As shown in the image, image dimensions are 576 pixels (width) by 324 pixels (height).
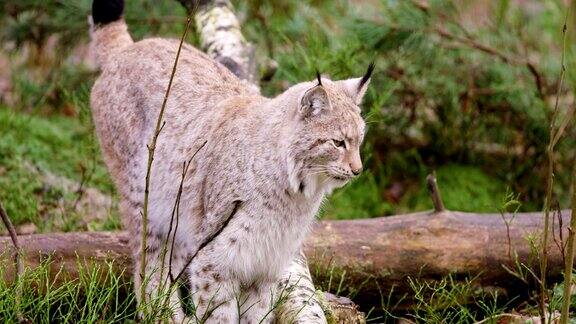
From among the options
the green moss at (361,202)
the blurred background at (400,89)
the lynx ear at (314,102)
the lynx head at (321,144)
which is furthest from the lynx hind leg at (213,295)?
the green moss at (361,202)

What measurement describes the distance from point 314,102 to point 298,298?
2.85ft

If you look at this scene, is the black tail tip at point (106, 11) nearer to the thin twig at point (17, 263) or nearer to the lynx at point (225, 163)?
the lynx at point (225, 163)

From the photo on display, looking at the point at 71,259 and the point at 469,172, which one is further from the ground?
the point at 71,259

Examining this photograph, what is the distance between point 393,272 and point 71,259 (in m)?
1.62

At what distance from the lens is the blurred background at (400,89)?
248 inches

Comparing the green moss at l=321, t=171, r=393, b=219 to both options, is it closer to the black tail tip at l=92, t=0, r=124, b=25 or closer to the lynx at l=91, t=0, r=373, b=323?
the lynx at l=91, t=0, r=373, b=323

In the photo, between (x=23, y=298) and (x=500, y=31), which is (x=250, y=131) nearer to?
(x=23, y=298)

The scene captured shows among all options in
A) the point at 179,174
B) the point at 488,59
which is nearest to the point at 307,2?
the point at 488,59

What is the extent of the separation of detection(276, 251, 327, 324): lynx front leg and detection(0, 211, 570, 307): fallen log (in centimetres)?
30

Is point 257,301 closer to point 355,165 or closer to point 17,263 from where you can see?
point 355,165

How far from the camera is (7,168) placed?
5.89 metres

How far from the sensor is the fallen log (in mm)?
4484

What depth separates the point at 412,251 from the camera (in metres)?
4.54

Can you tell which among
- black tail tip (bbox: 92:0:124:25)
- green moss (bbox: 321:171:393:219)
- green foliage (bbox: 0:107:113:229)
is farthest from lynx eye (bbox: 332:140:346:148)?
green moss (bbox: 321:171:393:219)
